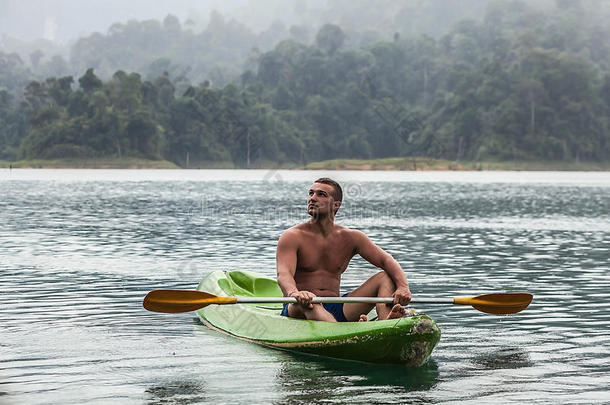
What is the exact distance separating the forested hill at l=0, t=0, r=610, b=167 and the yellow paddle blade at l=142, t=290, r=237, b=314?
101 metres

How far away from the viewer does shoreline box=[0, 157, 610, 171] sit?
370 ft

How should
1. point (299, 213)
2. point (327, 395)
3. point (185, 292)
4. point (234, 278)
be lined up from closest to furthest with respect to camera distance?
point (327, 395) → point (185, 292) → point (234, 278) → point (299, 213)

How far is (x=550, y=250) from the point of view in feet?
71.6

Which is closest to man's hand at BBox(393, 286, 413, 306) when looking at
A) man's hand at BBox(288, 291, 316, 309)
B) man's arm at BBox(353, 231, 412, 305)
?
man's arm at BBox(353, 231, 412, 305)

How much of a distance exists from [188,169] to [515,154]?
131 ft

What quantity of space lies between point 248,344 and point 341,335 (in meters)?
1.54

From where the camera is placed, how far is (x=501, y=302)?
10.5m

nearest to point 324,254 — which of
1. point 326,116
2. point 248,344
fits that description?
point 248,344

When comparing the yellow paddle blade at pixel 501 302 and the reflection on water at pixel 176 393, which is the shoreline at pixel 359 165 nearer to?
the yellow paddle blade at pixel 501 302

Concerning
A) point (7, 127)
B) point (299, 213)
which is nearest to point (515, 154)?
point (7, 127)

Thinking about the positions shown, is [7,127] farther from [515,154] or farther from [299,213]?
[299,213]

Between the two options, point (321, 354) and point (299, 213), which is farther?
point (299, 213)

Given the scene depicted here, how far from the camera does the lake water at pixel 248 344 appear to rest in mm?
8438

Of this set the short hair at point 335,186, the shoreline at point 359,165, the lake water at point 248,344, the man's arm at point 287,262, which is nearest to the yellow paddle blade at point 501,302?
the lake water at point 248,344
